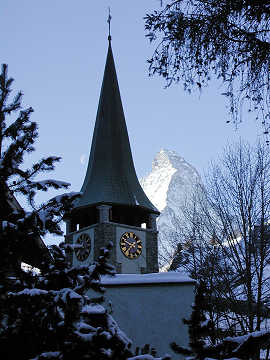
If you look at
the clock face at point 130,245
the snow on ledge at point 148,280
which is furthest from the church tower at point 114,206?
the snow on ledge at point 148,280

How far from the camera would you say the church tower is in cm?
3198

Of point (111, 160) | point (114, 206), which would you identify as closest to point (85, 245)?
point (114, 206)

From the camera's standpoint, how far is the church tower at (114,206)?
3198cm

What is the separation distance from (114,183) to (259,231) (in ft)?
59.1

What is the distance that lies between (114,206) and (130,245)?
2451mm

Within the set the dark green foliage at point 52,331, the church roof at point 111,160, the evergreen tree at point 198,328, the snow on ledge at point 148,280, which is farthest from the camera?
the church roof at point 111,160

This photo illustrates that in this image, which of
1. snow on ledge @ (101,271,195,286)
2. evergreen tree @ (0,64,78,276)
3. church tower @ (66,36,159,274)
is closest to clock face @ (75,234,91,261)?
church tower @ (66,36,159,274)

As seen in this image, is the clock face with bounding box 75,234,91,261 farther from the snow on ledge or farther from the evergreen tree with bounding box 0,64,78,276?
the evergreen tree with bounding box 0,64,78,276

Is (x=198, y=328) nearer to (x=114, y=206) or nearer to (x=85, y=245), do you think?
(x=85, y=245)

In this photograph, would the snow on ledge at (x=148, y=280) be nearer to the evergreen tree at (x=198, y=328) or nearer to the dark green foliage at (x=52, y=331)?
the dark green foliage at (x=52, y=331)

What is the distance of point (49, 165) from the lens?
570 centimetres

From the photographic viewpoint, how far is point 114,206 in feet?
108

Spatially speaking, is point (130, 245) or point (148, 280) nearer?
point (148, 280)

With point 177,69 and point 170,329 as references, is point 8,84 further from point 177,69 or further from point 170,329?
point 170,329
